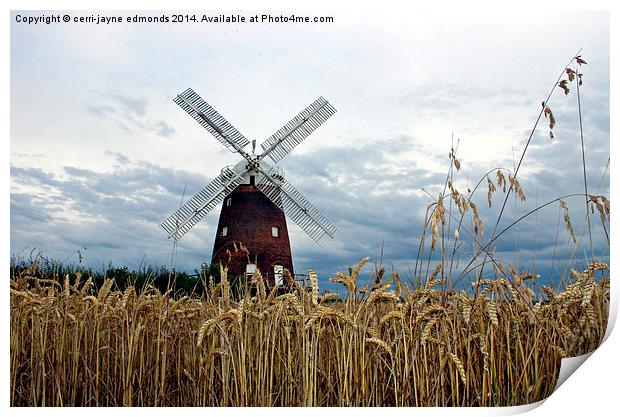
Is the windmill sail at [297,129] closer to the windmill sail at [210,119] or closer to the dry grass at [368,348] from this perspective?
the windmill sail at [210,119]

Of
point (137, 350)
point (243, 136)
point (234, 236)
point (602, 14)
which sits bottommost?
point (137, 350)

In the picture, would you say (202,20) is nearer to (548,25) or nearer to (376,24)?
(376,24)

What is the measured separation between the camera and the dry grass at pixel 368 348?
3035 mm

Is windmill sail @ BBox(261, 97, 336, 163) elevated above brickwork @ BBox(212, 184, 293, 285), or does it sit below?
above

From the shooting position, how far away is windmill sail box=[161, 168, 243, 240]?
13367mm

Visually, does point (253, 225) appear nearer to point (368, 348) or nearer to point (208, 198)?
point (208, 198)

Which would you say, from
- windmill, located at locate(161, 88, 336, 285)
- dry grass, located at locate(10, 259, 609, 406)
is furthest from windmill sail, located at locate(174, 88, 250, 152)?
dry grass, located at locate(10, 259, 609, 406)

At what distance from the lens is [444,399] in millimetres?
3109

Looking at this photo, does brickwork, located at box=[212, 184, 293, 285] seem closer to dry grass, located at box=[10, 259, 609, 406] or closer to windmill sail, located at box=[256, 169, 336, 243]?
windmill sail, located at box=[256, 169, 336, 243]

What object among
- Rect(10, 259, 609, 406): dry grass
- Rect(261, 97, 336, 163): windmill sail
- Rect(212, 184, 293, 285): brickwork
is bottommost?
Rect(10, 259, 609, 406): dry grass

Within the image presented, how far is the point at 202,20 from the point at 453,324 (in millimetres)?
2215

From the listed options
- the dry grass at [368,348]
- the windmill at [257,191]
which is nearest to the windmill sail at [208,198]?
the windmill at [257,191]

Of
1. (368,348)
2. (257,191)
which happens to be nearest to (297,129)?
(257,191)

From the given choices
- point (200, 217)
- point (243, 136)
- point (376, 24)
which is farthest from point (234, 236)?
point (376, 24)
